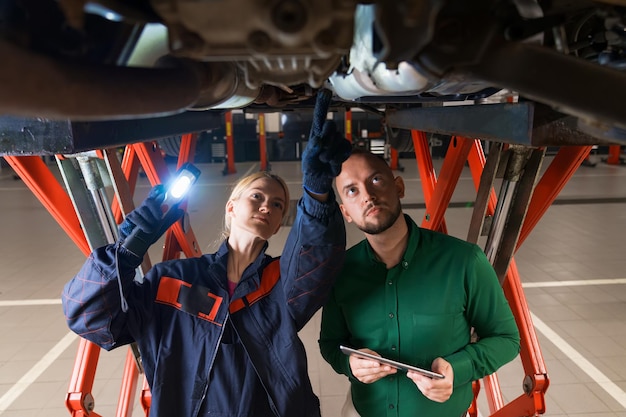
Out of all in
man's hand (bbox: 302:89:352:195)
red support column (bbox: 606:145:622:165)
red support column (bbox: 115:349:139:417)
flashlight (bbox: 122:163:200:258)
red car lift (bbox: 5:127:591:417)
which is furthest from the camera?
red support column (bbox: 606:145:622:165)

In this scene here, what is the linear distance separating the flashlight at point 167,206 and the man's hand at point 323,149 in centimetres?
39

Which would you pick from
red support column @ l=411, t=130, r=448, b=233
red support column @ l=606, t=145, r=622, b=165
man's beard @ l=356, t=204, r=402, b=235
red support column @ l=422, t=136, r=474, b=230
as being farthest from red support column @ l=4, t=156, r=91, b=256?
red support column @ l=606, t=145, r=622, b=165

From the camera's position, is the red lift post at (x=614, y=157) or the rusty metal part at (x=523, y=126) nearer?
the rusty metal part at (x=523, y=126)

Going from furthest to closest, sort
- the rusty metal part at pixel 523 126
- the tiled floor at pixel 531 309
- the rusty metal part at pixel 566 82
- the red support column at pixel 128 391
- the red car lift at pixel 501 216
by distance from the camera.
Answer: the tiled floor at pixel 531 309 → the red support column at pixel 128 391 → the red car lift at pixel 501 216 → the rusty metal part at pixel 523 126 → the rusty metal part at pixel 566 82

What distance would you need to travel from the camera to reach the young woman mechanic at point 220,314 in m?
1.11

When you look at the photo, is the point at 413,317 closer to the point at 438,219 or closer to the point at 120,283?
the point at 120,283

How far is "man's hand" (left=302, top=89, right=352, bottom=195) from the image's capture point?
3.16 feet

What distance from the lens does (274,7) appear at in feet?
1.50

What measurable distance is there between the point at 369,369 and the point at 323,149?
64 centimetres

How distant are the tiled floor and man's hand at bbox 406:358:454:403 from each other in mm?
1356

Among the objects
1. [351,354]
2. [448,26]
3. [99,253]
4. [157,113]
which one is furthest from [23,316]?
[448,26]

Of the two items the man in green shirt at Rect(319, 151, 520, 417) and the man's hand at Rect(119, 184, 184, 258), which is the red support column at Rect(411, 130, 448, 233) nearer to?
the man in green shirt at Rect(319, 151, 520, 417)

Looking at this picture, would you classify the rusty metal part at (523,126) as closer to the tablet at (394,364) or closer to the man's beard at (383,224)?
the man's beard at (383,224)

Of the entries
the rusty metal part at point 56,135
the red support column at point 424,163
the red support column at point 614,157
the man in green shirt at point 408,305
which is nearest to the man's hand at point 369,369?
the man in green shirt at point 408,305
